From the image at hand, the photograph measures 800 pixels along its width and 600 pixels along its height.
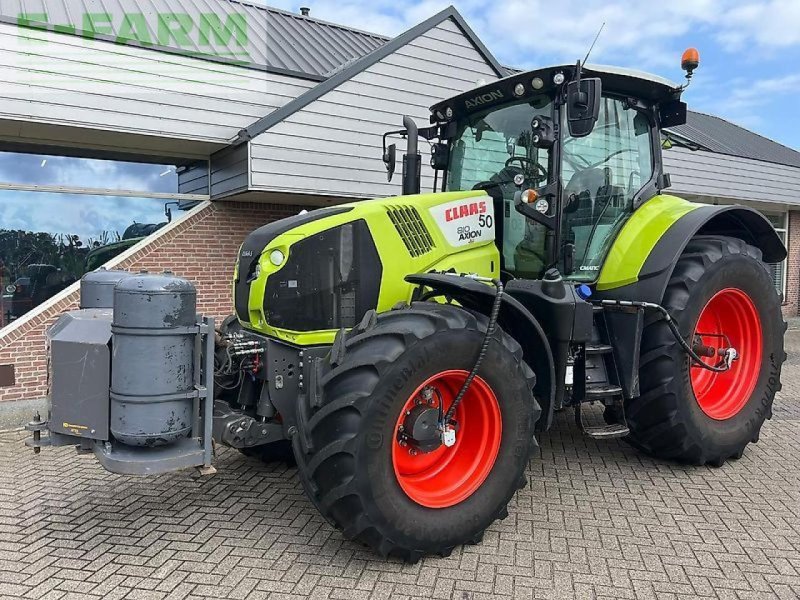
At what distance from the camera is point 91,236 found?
707 centimetres

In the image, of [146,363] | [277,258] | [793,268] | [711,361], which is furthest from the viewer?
[793,268]

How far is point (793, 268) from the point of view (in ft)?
49.0

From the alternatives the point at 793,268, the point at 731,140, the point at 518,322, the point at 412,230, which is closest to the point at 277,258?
the point at 412,230

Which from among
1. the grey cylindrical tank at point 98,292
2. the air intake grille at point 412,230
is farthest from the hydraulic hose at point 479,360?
the grey cylindrical tank at point 98,292

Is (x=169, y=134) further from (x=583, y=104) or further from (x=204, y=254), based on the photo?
(x=583, y=104)

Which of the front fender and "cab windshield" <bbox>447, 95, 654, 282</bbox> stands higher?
"cab windshield" <bbox>447, 95, 654, 282</bbox>

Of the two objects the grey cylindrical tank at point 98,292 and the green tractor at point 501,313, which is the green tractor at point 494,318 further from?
the grey cylindrical tank at point 98,292

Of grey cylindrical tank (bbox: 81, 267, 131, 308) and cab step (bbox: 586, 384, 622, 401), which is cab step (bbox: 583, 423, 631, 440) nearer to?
cab step (bbox: 586, 384, 622, 401)

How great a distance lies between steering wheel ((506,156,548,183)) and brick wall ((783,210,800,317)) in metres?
13.2

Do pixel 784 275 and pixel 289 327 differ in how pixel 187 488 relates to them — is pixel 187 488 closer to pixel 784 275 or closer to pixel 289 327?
pixel 289 327

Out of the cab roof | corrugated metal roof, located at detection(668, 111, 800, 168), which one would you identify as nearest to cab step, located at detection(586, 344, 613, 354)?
the cab roof

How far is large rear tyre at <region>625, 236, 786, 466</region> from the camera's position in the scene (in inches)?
171

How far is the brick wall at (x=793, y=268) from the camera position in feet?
48.7

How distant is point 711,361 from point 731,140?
1187cm
